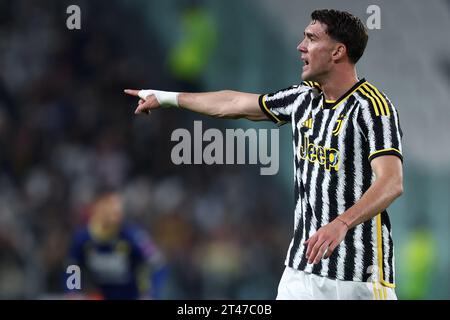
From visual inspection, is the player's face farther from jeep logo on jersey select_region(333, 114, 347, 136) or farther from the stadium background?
the stadium background

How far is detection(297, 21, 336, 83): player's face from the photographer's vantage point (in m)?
3.44

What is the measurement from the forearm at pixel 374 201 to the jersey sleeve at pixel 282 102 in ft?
2.17

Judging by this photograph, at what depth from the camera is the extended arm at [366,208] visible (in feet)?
9.14

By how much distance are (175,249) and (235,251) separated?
1.49 feet

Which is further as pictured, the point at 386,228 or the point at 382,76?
the point at 382,76

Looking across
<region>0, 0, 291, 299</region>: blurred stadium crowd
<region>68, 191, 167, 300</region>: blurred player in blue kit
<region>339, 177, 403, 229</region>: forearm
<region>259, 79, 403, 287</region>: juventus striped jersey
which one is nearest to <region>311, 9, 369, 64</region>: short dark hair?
<region>259, 79, 403, 287</region>: juventus striped jersey

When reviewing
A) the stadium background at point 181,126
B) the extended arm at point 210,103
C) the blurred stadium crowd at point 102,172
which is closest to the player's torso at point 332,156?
the extended arm at point 210,103

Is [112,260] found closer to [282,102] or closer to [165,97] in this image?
[165,97]

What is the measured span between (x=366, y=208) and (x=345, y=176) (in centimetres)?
37

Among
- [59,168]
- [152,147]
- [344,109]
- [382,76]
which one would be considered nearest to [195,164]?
[152,147]

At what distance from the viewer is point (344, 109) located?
3330 millimetres

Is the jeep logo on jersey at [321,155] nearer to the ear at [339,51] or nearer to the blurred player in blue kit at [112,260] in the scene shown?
the ear at [339,51]

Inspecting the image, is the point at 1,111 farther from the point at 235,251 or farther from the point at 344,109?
the point at 344,109

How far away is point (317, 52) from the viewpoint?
11.4 ft
